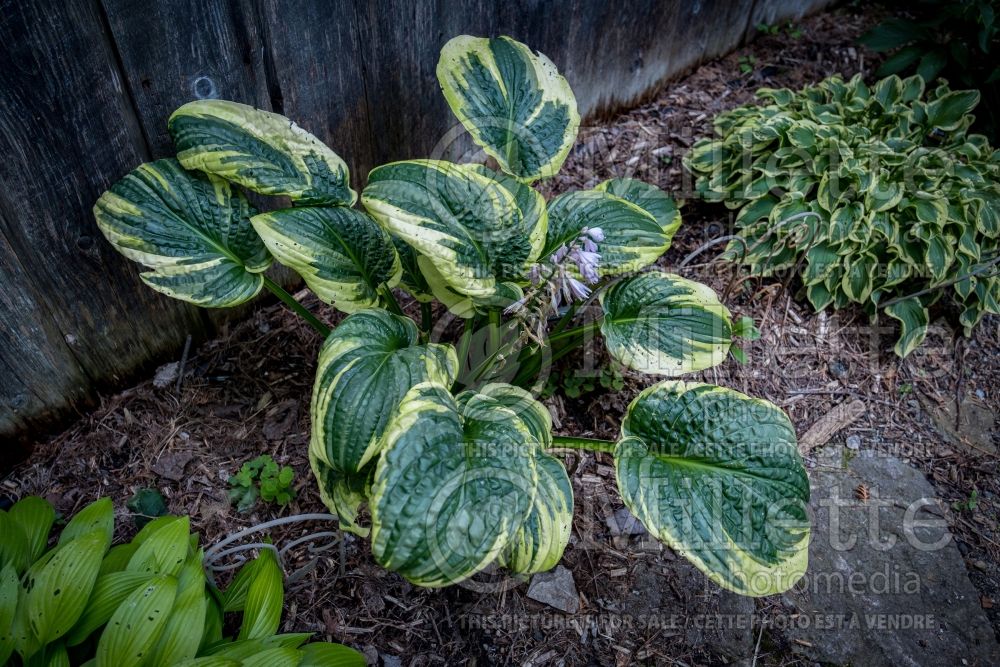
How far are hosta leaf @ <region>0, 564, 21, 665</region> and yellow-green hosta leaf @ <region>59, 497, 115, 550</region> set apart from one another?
0.14m

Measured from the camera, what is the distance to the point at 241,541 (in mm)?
1788

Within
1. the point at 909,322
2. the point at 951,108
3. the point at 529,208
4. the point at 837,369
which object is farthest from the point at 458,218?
the point at 951,108

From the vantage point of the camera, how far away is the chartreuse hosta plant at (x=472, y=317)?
1.34 meters

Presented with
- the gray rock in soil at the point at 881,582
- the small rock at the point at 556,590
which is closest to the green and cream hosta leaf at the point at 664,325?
the small rock at the point at 556,590

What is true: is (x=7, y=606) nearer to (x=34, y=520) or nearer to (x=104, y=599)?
Result: (x=104, y=599)

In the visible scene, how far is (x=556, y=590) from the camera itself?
5.90 ft

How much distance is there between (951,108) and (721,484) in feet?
7.16

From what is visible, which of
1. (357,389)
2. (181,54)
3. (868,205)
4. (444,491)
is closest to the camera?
(444,491)

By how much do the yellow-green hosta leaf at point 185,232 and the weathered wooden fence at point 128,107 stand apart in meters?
0.13

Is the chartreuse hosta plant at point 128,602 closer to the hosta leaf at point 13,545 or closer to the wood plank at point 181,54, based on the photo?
the hosta leaf at point 13,545

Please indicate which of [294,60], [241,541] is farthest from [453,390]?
[294,60]

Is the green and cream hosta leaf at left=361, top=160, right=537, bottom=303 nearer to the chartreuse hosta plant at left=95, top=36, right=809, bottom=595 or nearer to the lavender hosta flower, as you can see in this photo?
the chartreuse hosta plant at left=95, top=36, right=809, bottom=595

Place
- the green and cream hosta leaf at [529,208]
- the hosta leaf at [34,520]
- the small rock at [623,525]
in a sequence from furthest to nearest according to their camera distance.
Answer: the small rock at [623,525] < the green and cream hosta leaf at [529,208] < the hosta leaf at [34,520]

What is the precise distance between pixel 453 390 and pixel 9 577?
44.3 inches
